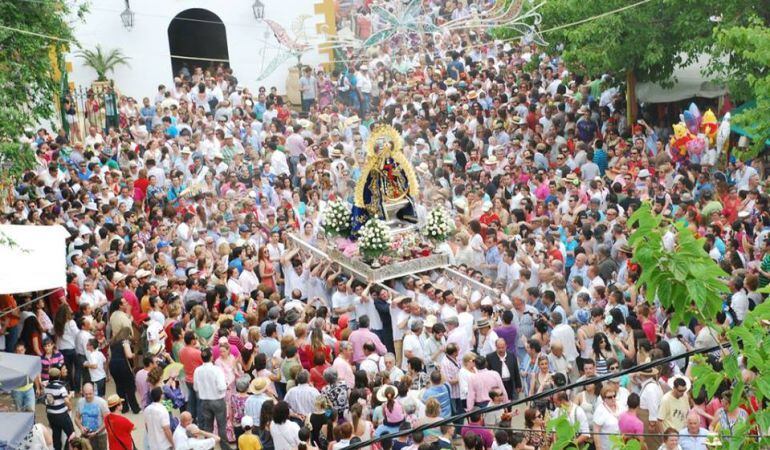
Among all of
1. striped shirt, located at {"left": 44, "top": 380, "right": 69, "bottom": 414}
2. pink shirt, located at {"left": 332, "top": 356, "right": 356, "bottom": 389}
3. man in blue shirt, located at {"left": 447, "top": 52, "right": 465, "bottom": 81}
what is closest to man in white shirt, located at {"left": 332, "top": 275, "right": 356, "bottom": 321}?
pink shirt, located at {"left": 332, "top": 356, "right": 356, "bottom": 389}

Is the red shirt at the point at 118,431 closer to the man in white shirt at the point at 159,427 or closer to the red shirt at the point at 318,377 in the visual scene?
the man in white shirt at the point at 159,427

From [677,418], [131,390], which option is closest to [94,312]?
[131,390]

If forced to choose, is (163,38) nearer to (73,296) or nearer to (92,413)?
(73,296)

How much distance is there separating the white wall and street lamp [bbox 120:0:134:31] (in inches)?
4.6

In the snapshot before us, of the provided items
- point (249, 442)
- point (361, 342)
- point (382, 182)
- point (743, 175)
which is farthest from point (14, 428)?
point (743, 175)

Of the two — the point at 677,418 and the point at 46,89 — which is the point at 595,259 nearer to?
the point at 677,418

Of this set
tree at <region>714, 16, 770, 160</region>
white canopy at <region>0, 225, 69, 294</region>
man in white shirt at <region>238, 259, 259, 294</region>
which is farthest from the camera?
man in white shirt at <region>238, 259, 259, 294</region>

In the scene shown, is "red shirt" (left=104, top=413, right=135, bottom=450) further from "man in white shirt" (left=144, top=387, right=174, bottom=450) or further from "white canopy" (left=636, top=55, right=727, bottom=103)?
"white canopy" (left=636, top=55, right=727, bottom=103)

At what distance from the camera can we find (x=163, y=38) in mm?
33812

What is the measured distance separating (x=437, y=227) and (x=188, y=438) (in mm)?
6849

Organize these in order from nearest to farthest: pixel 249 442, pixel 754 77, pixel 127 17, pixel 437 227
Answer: pixel 249 442 < pixel 437 227 < pixel 754 77 < pixel 127 17

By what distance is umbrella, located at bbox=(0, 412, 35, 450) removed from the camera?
13.6 m

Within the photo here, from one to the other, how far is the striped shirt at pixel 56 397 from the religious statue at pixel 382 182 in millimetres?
6406

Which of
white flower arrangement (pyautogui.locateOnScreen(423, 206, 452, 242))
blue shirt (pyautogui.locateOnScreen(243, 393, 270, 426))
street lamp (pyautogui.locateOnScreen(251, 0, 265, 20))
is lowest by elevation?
blue shirt (pyautogui.locateOnScreen(243, 393, 270, 426))
